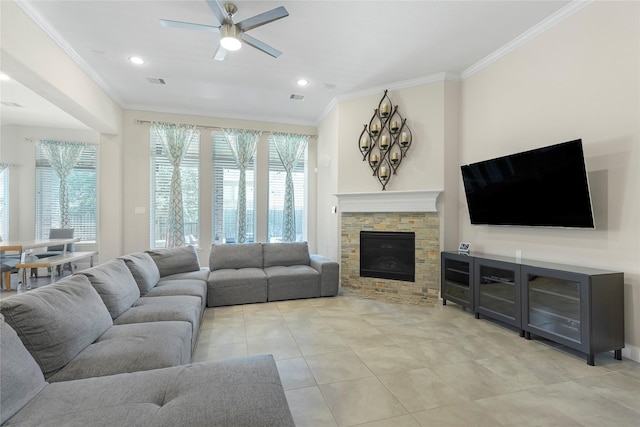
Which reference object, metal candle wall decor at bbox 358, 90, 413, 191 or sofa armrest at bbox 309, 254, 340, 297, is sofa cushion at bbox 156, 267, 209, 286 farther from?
metal candle wall decor at bbox 358, 90, 413, 191

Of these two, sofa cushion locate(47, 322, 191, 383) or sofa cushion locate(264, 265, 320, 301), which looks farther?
sofa cushion locate(264, 265, 320, 301)

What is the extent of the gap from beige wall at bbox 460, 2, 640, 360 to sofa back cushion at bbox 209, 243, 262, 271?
131 inches

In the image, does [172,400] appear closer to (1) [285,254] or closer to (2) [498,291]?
(2) [498,291]

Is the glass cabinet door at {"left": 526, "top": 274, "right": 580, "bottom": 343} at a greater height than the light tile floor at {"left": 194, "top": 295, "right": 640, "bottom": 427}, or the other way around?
the glass cabinet door at {"left": 526, "top": 274, "right": 580, "bottom": 343}

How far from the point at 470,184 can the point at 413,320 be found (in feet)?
5.91

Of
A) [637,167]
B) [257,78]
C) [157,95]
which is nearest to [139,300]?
[257,78]

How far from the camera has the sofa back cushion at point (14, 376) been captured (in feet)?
3.67

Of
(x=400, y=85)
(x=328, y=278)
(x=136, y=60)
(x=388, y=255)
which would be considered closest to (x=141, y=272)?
(x=328, y=278)

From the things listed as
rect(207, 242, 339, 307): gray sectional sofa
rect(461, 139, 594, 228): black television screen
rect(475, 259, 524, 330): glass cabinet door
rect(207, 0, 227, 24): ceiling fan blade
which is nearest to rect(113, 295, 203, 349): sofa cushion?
rect(207, 242, 339, 307): gray sectional sofa

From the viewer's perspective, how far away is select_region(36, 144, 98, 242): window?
6172mm

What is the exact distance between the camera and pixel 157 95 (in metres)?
4.91

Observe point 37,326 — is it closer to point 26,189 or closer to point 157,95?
point 157,95

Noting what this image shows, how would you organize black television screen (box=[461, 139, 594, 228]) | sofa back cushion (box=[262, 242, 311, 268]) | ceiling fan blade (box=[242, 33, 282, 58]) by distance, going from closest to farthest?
black television screen (box=[461, 139, 594, 228]) < ceiling fan blade (box=[242, 33, 282, 58]) < sofa back cushion (box=[262, 242, 311, 268])

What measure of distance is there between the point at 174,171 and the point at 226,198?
1023 mm
